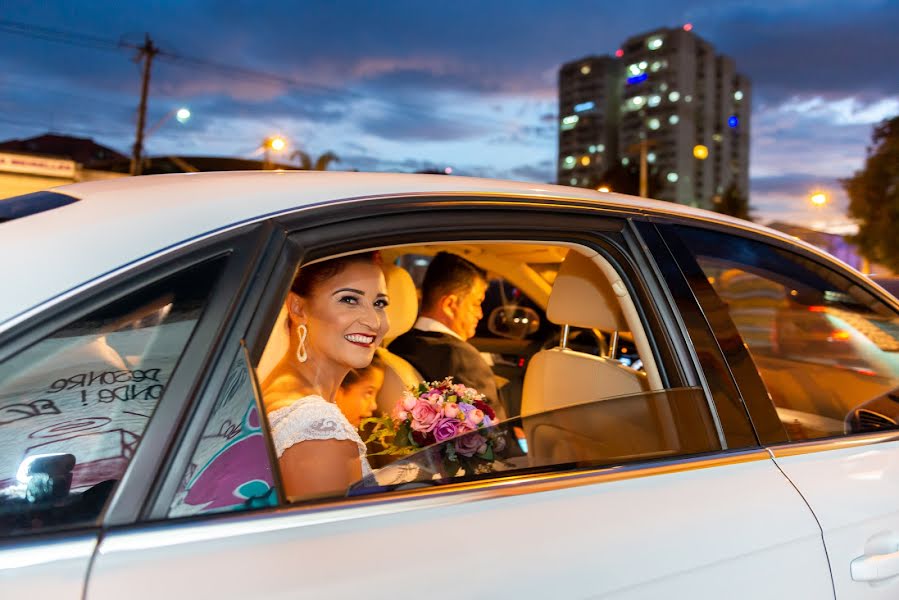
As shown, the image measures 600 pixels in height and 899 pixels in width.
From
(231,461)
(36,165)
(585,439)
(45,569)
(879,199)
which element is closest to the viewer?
(45,569)

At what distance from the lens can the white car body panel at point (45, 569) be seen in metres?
0.91

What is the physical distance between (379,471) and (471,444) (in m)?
0.23

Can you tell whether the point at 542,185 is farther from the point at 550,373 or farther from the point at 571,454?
the point at 550,373

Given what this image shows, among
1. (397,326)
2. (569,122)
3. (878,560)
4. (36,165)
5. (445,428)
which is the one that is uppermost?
(569,122)

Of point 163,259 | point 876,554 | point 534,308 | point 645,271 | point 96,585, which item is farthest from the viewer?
point 534,308

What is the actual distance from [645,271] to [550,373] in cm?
92

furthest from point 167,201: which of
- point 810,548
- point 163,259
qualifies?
point 810,548

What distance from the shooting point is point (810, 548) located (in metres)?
1.46

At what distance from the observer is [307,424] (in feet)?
5.59

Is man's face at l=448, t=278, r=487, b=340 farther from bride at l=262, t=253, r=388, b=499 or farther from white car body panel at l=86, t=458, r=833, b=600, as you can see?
white car body panel at l=86, t=458, r=833, b=600

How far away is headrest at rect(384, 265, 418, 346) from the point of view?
3.35m

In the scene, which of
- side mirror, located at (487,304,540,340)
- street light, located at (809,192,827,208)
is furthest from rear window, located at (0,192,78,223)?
street light, located at (809,192,827,208)

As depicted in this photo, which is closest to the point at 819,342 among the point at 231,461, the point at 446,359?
the point at 446,359

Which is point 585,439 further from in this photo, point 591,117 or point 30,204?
point 591,117
